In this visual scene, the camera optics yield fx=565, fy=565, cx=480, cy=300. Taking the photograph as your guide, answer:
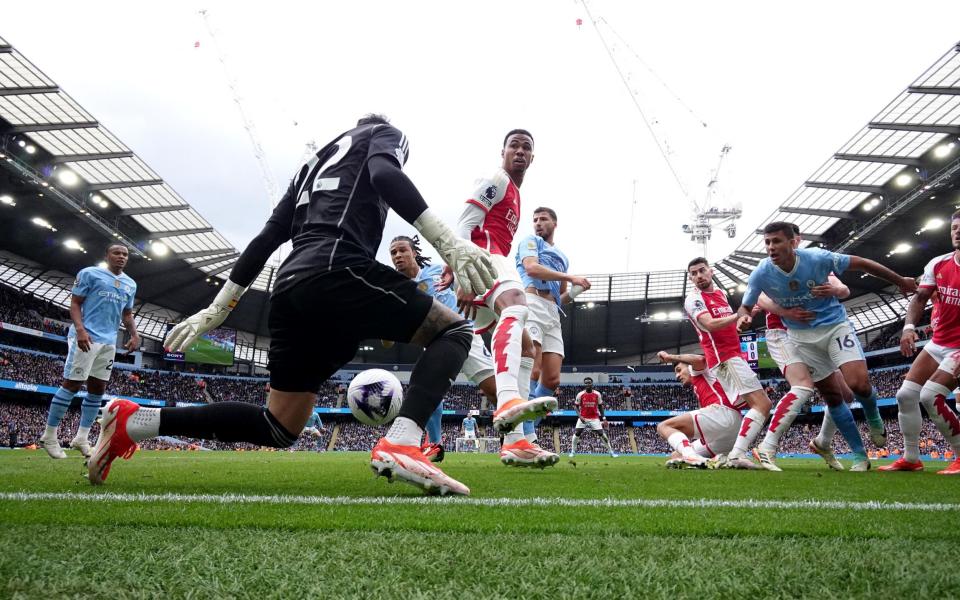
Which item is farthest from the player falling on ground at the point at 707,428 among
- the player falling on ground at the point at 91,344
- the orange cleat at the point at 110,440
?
the player falling on ground at the point at 91,344

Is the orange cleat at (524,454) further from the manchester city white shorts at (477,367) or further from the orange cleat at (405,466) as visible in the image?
the orange cleat at (405,466)

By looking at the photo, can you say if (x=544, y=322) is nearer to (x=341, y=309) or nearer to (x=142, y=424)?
(x=341, y=309)

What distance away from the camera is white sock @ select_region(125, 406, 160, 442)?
3.40 m

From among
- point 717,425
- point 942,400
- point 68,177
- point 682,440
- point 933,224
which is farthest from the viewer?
point 933,224

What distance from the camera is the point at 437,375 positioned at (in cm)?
293

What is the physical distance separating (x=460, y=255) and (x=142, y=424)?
2.27 meters

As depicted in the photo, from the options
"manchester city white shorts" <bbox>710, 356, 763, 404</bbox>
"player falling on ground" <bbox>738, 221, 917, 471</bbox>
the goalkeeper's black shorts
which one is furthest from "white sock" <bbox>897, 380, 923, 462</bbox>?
the goalkeeper's black shorts

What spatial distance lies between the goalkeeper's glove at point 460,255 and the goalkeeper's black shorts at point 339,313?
0.26 metres

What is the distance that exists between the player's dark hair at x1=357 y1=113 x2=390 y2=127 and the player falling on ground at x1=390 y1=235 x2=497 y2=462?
1.63 metres

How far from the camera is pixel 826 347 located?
254 inches

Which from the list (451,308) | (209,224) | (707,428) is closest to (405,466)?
(451,308)

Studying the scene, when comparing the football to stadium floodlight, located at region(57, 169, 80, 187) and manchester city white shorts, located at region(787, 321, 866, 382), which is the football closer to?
manchester city white shorts, located at region(787, 321, 866, 382)

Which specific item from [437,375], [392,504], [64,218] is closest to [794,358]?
[437,375]

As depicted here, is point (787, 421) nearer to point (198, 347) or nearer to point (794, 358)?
point (794, 358)
